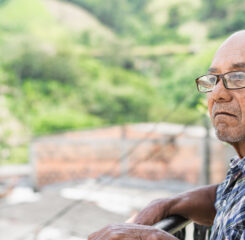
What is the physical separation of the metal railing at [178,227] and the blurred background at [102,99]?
15.9ft

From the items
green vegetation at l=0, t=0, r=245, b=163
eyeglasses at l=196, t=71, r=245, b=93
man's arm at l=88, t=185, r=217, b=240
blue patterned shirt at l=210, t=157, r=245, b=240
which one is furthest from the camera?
green vegetation at l=0, t=0, r=245, b=163

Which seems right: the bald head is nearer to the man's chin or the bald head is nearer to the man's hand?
the man's chin

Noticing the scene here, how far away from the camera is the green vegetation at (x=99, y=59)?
46.8 ft

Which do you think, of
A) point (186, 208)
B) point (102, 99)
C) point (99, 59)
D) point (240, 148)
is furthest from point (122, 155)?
point (99, 59)

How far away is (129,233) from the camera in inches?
31.9

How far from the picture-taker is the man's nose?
90 cm

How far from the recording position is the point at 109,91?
15.5m

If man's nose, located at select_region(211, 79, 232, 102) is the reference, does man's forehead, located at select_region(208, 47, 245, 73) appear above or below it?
above

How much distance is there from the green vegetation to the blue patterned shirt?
12.2 m

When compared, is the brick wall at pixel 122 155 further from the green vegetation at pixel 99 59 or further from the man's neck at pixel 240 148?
the man's neck at pixel 240 148

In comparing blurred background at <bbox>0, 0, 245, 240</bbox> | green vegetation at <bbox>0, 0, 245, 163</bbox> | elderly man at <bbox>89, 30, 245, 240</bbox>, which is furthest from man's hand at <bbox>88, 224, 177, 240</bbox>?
green vegetation at <bbox>0, 0, 245, 163</bbox>

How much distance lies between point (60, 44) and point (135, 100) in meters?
4.15

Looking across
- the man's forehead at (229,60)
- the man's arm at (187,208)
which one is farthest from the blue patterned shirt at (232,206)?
the man's forehead at (229,60)

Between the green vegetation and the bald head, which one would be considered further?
the green vegetation
